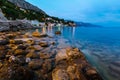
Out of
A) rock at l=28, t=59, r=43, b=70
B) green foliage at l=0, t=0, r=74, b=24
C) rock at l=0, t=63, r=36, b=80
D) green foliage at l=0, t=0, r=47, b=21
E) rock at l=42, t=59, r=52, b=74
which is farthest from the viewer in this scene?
green foliage at l=0, t=0, r=74, b=24

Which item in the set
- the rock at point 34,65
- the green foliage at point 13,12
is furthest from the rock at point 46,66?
the green foliage at point 13,12

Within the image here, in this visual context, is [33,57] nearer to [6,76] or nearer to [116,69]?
[6,76]

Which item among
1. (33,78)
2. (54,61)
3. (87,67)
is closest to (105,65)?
(87,67)

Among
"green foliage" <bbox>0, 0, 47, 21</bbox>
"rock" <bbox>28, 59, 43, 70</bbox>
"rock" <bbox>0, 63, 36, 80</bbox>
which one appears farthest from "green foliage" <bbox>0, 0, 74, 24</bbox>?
"rock" <bbox>0, 63, 36, 80</bbox>

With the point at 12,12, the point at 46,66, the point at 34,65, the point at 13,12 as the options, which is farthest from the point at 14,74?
the point at 13,12

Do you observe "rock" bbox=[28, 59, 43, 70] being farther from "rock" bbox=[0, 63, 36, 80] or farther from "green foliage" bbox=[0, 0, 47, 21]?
"green foliage" bbox=[0, 0, 47, 21]

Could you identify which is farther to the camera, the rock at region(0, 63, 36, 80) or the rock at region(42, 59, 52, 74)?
the rock at region(42, 59, 52, 74)

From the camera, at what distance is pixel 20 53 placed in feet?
57.1

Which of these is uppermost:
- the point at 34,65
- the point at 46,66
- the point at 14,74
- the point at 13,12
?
the point at 13,12

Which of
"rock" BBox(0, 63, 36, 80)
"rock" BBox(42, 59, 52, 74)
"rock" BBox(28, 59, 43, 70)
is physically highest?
"rock" BBox(0, 63, 36, 80)

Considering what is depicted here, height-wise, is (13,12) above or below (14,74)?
above

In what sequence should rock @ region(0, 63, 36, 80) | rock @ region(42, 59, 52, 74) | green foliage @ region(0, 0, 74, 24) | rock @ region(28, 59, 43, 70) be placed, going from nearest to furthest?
rock @ region(0, 63, 36, 80) → rock @ region(42, 59, 52, 74) → rock @ region(28, 59, 43, 70) → green foliage @ region(0, 0, 74, 24)

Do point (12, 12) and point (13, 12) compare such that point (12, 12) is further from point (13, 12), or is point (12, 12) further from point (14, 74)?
point (14, 74)

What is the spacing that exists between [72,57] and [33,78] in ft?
20.2
